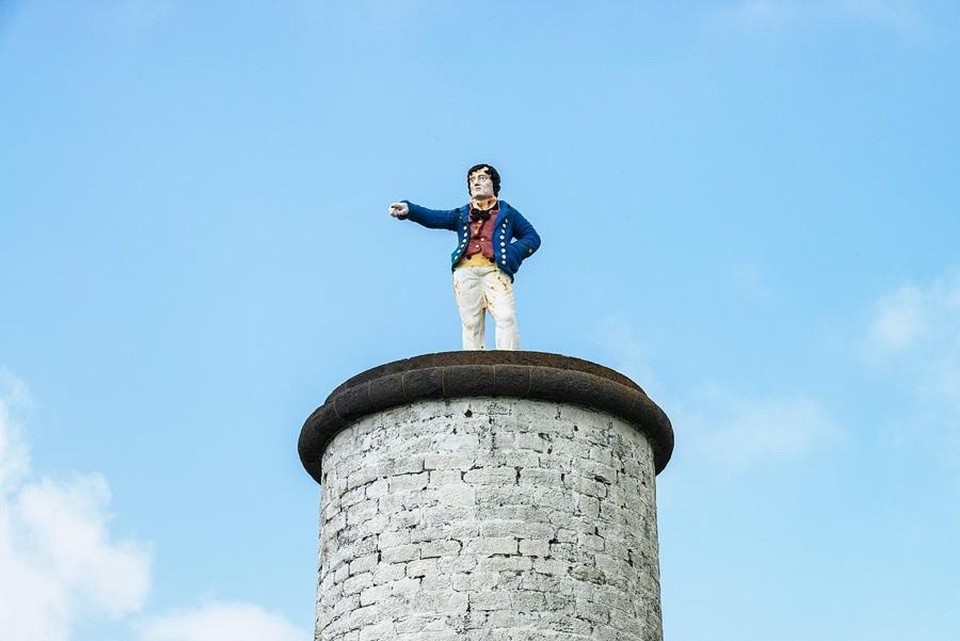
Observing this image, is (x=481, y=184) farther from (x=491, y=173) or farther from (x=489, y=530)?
(x=489, y=530)

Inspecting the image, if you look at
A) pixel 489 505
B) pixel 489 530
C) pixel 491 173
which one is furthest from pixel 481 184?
pixel 489 530

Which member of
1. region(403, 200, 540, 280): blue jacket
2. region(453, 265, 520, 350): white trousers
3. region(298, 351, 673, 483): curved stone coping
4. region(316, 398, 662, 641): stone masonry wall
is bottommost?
region(316, 398, 662, 641): stone masonry wall

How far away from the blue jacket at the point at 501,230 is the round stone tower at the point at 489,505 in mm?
1334

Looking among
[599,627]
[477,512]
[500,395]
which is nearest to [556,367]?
[500,395]

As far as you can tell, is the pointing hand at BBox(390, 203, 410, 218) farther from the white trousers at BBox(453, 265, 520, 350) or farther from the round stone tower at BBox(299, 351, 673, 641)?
the round stone tower at BBox(299, 351, 673, 641)

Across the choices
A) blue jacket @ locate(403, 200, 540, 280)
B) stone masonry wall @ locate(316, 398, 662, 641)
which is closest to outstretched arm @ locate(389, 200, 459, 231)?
blue jacket @ locate(403, 200, 540, 280)

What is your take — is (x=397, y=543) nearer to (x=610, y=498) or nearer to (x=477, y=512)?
(x=477, y=512)

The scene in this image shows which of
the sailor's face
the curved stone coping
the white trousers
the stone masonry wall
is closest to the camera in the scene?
the stone masonry wall

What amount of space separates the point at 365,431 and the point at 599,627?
2.38 meters

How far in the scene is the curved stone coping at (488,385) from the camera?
10664 millimetres

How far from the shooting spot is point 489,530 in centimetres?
1021

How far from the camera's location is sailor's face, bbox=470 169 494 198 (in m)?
12.2

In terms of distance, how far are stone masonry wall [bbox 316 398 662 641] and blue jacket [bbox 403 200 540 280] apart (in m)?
1.64

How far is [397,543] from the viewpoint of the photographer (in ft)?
34.1
